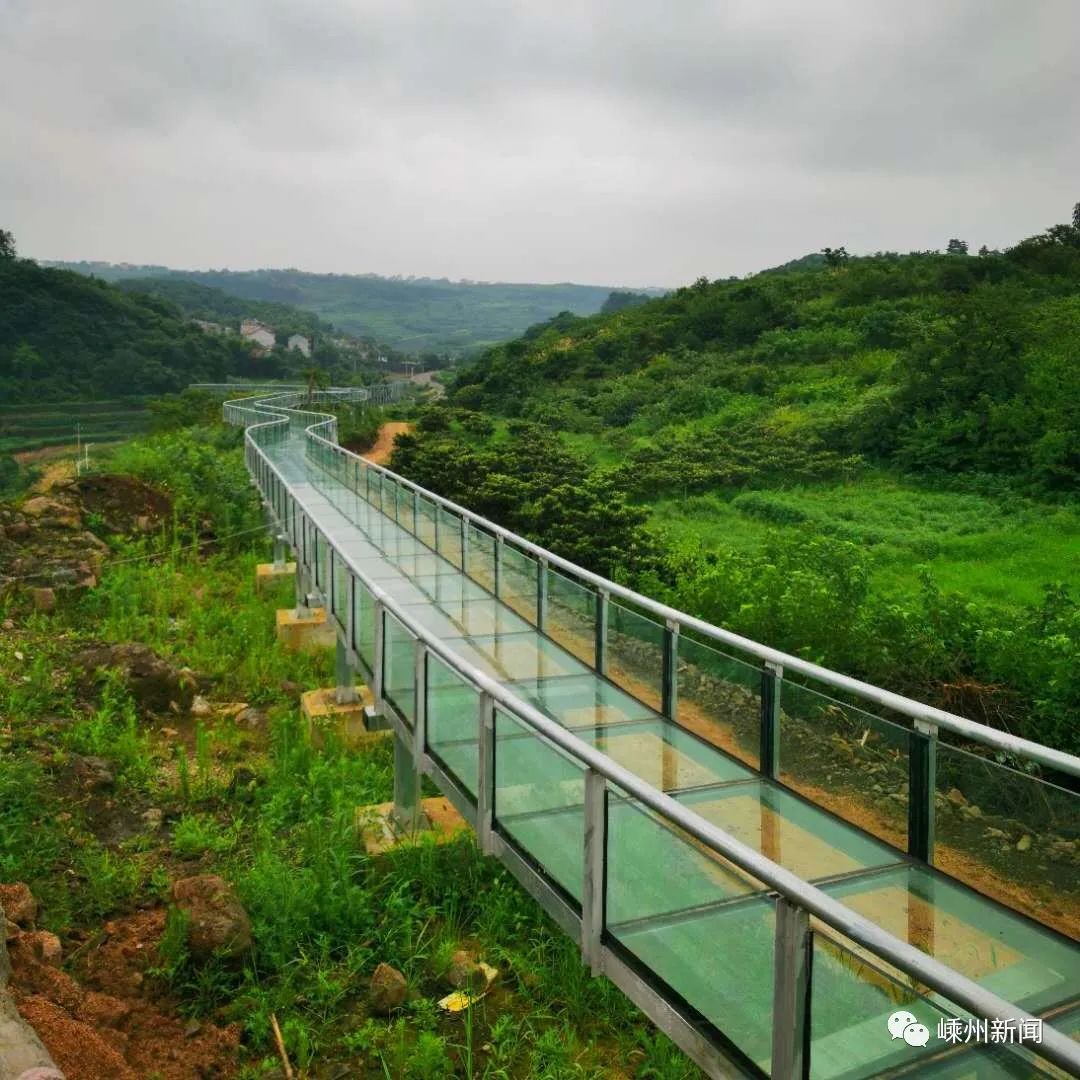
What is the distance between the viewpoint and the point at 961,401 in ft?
A: 79.5

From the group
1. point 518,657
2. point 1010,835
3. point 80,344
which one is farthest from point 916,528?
point 80,344

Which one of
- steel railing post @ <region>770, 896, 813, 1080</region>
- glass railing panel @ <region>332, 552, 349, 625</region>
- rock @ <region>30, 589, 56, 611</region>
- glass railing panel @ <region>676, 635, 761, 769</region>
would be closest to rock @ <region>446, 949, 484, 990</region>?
glass railing panel @ <region>676, 635, 761, 769</region>

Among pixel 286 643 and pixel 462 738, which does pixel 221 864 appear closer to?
pixel 462 738

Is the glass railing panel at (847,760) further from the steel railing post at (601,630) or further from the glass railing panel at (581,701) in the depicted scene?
the steel railing post at (601,630)

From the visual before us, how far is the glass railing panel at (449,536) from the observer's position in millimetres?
11719

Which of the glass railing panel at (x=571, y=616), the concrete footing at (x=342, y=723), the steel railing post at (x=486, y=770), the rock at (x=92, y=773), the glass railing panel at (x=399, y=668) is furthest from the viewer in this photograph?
the concrete footing at (x=342, y=723)

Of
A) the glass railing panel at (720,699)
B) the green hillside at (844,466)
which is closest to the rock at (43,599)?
the green hillside at (844,466)

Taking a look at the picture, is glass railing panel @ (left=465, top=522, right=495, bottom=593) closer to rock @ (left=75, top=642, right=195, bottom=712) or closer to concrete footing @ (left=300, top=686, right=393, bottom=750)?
concrete footing @ (left=300, top=686, right=393, bottom=750)

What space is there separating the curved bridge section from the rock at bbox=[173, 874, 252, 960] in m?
1.44

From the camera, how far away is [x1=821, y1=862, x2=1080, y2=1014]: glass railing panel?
409cm

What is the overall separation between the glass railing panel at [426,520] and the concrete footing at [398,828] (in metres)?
4.51

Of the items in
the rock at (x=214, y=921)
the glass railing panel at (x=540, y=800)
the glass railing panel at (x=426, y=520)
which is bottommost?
the rock at (x=214, y=921)

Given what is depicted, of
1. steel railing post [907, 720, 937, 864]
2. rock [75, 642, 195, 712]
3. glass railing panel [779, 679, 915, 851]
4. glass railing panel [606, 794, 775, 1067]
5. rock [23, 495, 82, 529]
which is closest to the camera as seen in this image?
glass railing panel [606, 794, 775, 1067]

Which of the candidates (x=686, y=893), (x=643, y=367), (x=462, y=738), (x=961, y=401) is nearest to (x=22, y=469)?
(x=643, y=367)
